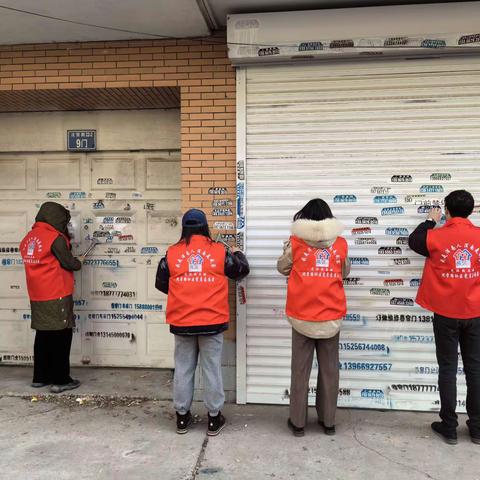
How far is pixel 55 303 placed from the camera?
4.65 m

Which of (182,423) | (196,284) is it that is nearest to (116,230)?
(196,284)

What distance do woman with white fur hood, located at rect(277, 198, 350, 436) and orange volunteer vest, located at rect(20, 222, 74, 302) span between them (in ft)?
7.63

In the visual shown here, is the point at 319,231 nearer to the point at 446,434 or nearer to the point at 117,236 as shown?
the point at 446,434

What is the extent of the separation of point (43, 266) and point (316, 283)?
8.97 feet

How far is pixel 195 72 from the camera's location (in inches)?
177

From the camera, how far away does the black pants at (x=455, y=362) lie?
3598 mm

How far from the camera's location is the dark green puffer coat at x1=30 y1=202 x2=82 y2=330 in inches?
182

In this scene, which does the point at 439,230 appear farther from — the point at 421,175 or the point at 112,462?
the point at 112,462

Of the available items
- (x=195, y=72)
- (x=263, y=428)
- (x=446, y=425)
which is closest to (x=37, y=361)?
(x=263, y=428)

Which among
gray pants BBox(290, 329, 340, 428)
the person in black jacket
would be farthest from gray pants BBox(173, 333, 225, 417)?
gray pants BBox(290, 329, 340, 428)

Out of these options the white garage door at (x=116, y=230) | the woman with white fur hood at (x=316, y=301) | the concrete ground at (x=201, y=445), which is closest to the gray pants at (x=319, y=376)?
the woman with white fur hood at (x=316, y=301)

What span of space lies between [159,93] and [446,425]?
396 centimetres

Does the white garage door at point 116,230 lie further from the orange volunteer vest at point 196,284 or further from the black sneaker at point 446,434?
the black sneaker at point 446,434

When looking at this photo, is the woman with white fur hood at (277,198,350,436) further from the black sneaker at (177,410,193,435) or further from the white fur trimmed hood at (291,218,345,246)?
the black sneaker at (177,410,193,435)
